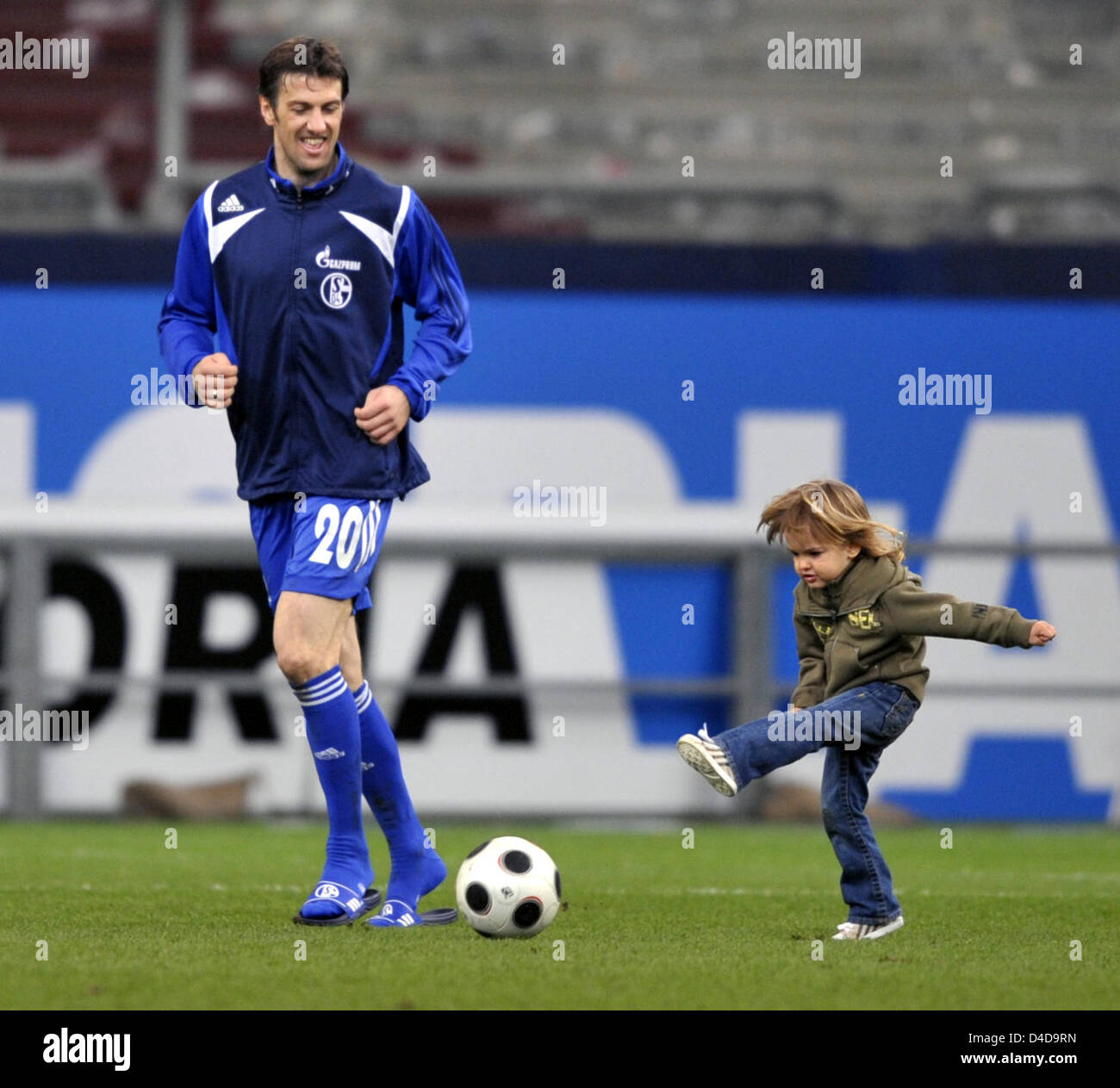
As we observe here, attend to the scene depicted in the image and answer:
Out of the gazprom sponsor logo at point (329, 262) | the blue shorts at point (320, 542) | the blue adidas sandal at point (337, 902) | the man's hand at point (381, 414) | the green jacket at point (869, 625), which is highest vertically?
the gazprom sponsor logo at point (329, 262)

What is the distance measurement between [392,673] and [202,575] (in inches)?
40.3

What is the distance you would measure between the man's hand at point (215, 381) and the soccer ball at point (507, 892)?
130cm

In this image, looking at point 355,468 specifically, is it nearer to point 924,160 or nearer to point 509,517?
point 509,517

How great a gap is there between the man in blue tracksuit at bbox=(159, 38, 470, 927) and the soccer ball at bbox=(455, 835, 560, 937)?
0.23 metres

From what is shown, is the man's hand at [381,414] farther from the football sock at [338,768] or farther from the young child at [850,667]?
the young child at [850,667]

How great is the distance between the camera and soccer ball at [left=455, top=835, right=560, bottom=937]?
479 cm

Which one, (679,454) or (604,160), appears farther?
(604,160)

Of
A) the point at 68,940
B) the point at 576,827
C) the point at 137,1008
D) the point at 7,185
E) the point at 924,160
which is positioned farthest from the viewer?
the point at 924,160

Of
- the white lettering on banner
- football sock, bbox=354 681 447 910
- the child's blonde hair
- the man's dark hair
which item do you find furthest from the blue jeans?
the white lettering on banner

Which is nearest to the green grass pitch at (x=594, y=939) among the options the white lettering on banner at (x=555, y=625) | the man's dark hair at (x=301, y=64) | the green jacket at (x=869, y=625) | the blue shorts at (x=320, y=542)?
the green jacket at (x=869, y=625)

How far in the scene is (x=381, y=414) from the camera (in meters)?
4.92

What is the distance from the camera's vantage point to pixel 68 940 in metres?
4.70

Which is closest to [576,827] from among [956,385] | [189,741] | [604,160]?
[189,741]

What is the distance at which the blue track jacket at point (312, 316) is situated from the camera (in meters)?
4.95
